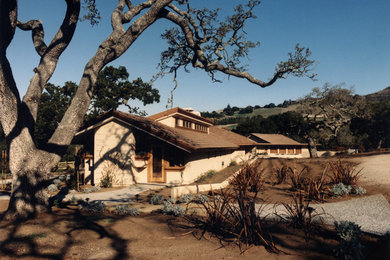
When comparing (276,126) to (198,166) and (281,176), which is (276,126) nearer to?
(198,166)

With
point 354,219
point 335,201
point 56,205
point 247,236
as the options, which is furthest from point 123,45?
point 335,201

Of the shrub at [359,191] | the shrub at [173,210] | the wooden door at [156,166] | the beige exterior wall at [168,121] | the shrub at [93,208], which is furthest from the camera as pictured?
the beige exterior wall at [168,121]

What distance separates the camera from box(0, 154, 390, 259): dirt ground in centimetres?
420

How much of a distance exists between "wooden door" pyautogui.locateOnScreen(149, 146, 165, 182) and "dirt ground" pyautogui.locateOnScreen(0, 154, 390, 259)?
8767 millimetres

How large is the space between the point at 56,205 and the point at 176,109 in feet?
39.6

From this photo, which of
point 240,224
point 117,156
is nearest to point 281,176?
point 240,224

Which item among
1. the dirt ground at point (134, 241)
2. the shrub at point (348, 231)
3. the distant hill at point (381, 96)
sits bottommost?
the dirt ground at point (134, 241)

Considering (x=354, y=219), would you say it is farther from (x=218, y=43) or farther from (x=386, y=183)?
(x=218, y=43)

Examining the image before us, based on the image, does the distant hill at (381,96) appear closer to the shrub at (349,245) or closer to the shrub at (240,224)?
the shrub at (349,245)

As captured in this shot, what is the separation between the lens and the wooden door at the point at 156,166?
49.5 ft

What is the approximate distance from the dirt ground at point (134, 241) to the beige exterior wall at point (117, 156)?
342 inches

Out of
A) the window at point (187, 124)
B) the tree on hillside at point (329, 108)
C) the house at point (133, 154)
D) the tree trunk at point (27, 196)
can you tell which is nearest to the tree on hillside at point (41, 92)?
the tree trunk at point (27, 196)

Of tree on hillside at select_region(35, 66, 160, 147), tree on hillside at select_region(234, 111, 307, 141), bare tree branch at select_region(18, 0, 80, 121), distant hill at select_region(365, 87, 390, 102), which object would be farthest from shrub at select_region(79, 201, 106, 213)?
distant hill at select_region(365, 87, 390, 102)

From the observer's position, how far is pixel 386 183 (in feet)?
32.1
